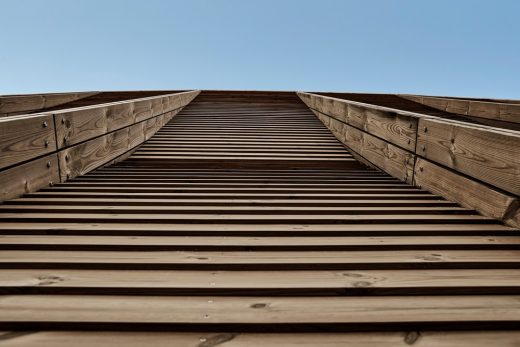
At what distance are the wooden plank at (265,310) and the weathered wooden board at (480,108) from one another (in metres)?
5.58

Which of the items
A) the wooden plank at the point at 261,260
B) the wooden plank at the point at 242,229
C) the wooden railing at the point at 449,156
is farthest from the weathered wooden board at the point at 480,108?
the wooden plank at the point at 261,260

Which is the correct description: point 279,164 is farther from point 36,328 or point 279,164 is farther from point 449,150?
point 36,328

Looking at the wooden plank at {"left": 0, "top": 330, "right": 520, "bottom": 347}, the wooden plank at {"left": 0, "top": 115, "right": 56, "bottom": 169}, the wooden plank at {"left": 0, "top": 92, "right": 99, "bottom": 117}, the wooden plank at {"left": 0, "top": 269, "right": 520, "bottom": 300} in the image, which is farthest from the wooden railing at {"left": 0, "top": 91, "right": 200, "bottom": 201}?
the wooden plank at {"left": 0, "top": 92, "right": 99, "bottom": 117}

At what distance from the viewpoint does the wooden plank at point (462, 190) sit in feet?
6.84

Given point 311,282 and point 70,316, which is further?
point 311,282

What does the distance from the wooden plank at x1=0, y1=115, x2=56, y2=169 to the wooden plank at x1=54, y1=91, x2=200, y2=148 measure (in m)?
0.14

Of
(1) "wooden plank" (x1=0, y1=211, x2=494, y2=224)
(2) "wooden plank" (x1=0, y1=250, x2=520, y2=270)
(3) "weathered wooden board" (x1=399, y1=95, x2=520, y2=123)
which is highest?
(3) "weathered wooden board" (x1=399, y1=95, x2=520, y2=123)

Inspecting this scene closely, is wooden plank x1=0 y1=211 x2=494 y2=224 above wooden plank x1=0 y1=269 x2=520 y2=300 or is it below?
above

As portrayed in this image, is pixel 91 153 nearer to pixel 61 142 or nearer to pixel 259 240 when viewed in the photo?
pixel 61 142

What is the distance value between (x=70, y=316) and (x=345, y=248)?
120 centimetres

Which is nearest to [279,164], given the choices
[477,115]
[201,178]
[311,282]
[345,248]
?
[201,178]

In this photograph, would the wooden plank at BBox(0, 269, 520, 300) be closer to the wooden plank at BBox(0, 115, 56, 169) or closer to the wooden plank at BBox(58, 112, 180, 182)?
the wooden plank at BBox(0, 115, 56, 169)

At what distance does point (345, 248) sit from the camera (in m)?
1.75

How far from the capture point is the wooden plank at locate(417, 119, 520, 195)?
1987 mm
